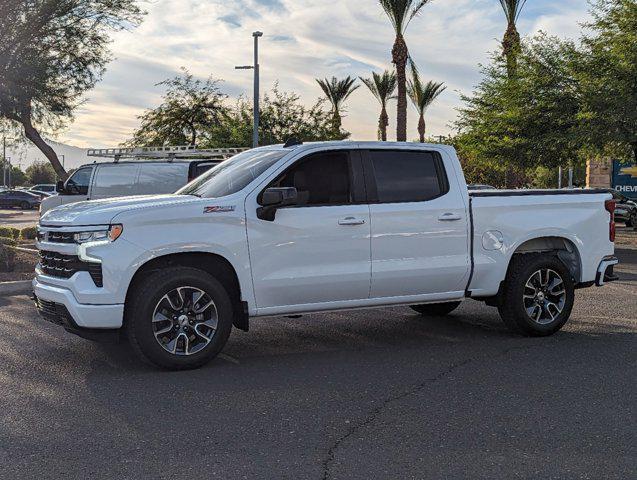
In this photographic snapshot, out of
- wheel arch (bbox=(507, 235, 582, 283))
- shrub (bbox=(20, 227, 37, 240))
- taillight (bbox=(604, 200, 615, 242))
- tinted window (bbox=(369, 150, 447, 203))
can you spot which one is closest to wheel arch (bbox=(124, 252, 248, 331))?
tinted window (bbox=(369, 150, 447, 203))

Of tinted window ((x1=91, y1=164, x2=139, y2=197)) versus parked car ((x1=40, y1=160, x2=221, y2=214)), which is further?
tinted window ((x1=91, y1=164, x2=139, y2=197))

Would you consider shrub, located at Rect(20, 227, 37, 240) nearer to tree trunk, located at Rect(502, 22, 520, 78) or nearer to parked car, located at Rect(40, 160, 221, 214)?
parked car, located at Rect(40, 160, 221, 214)

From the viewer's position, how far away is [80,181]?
683 inches

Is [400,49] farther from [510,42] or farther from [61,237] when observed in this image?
[61,237]

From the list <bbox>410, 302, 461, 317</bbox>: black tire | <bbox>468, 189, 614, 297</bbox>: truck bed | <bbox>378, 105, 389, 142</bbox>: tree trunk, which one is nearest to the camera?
<bbox>468, 189, 614, 297</bbox>: truck bed

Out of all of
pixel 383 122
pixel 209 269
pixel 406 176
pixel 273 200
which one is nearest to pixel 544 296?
pixel 406 176

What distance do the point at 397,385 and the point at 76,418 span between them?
239cm

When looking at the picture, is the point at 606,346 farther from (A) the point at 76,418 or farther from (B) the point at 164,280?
(A) the point at 76,418

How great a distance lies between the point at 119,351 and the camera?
735cm

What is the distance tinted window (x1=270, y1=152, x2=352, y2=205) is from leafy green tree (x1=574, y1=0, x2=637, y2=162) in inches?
573

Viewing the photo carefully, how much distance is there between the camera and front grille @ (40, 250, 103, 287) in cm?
636

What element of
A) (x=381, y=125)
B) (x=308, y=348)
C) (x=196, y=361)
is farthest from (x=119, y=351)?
(x=381, y=125)

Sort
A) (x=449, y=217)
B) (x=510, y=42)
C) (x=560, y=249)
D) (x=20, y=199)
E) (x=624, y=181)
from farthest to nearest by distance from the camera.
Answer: (x=20, y=199), (x=624, y=181), (x=510, y=42), (x=560, y=249), (x=449, y=217)

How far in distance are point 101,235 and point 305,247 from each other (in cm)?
173
